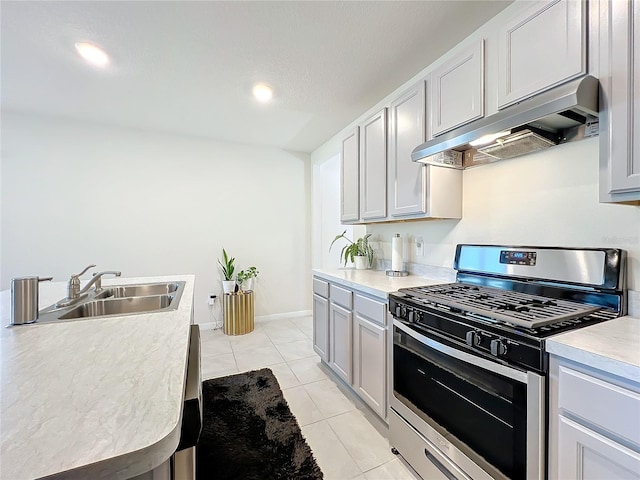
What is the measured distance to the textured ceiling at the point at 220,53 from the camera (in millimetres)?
1617

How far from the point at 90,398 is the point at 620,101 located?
6.20 feet

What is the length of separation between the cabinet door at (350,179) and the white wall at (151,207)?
62.0 inches

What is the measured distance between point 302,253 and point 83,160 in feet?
9.61

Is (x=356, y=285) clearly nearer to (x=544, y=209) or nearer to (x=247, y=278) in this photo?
(x=544, y=209)

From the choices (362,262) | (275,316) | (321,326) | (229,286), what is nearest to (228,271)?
(229,286)

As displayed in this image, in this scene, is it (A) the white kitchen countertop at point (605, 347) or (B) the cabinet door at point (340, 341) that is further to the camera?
(B) the cabinet door at point (340, 341)

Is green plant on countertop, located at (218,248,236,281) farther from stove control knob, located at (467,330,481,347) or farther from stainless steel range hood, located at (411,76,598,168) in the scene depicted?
stove control knob, located at (467,330,481,347)

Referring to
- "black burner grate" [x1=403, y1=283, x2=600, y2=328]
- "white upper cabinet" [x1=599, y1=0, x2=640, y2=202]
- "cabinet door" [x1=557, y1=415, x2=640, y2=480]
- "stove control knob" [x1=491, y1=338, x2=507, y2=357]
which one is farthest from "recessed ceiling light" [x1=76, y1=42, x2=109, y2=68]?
"cabinet door" [x1=557, y1=415, x2=640, y2=480]

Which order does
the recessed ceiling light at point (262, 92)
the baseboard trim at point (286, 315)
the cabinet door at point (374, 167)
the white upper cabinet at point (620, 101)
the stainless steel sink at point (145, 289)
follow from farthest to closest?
the baseboard trim at point (286, 315), the recessed ceiling light at point (262, 92), the cabinet door at point (374, 167), the stainless steel sink at point (145, 289), the white upper cabinet at point (620, 101)

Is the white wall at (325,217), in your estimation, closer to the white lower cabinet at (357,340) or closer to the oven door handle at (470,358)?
the white lower cabinet at (357,340)

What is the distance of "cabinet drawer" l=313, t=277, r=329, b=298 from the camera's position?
246 centimetres

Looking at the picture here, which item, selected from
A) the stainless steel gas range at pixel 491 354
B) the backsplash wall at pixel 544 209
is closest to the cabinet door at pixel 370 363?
the stainless steel gas range at pixel 491 354

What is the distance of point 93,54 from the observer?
77.6 inches

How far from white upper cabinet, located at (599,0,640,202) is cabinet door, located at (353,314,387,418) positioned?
1262mm
